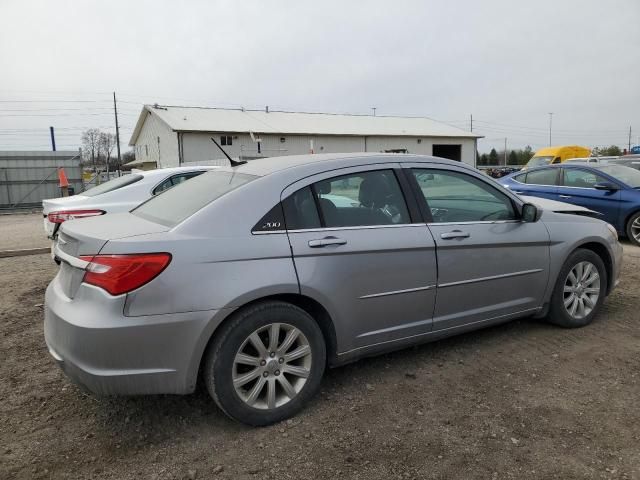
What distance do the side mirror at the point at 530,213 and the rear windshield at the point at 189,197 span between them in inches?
86.1

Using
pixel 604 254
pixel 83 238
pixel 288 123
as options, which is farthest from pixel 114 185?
pixel 288 123

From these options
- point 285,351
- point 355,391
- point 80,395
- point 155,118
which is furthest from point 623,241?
point 155,118

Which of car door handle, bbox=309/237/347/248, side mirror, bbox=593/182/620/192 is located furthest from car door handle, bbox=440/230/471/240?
side mirror, bbox=593/182/620/192

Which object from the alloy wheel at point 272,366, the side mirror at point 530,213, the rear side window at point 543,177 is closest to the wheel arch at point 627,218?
the rear side window at point 543,177

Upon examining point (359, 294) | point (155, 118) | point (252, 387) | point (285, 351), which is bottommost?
point (252, 387)

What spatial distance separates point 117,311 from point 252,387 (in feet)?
2.87

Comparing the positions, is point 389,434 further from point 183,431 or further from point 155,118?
point 155,118

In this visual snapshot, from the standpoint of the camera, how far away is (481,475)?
2.49 m

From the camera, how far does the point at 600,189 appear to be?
8891 millimetres

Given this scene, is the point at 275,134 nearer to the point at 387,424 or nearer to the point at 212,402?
the point at 212,402

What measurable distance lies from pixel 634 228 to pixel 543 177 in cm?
201

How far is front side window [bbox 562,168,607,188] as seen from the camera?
357 inches

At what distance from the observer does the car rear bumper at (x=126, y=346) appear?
2.59 metres

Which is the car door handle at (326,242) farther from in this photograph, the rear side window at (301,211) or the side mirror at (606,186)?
the side mirror at (606,186)
